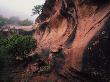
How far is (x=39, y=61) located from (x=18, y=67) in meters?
3.16

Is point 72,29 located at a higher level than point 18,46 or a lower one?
higher

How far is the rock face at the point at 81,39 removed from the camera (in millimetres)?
18297

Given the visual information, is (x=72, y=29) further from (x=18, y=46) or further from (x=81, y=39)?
(x=18, y=46)

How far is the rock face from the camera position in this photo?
60.0 feet

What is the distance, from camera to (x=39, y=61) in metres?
28.0

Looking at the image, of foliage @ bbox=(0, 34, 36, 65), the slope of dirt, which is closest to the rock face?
the slope of dirt

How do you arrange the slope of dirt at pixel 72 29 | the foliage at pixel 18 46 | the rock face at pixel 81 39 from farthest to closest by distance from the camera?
the foliage at pixel 18 46, the slope of dirt at pixel 72 29, the rock face at pixel 81 39

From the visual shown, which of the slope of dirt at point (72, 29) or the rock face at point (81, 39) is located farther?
the slope of dirt at point (72, 29)

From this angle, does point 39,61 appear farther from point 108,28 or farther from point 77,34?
point 108,28

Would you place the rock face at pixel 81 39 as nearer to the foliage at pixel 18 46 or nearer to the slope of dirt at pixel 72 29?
the slope of dirt at pixel 72 29

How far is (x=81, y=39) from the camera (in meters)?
21.1

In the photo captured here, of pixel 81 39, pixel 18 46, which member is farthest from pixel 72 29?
pixel 18 46

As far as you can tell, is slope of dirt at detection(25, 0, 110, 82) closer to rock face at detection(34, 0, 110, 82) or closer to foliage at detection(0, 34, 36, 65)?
rock face at detection(34, 0, 110, 82)

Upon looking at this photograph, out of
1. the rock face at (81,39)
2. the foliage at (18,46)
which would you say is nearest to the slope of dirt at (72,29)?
the rock face at (81,39)
